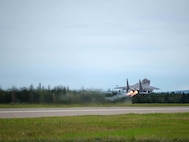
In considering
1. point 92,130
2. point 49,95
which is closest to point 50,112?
point 49,95

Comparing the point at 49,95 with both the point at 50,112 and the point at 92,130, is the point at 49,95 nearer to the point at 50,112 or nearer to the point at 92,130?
the point at 50,112

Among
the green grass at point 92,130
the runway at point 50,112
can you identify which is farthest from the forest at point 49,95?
the green grass at point 92,130

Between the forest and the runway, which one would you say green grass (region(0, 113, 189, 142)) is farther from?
the forest

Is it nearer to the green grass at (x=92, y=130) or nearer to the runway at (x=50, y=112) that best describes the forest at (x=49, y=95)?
the runway at (x=50, y=112)

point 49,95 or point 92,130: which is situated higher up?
point 49,95

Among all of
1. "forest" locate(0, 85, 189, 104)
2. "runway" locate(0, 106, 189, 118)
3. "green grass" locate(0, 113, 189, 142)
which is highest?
"forest" locate(0, 85, 189, 104)

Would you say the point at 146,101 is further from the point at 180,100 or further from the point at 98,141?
the point at 98,141

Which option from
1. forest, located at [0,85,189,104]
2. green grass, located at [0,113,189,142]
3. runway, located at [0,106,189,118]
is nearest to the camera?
green grass, located at [0,113,189,142]

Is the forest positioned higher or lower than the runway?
higher

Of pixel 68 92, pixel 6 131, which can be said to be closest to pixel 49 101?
pixel 68 92

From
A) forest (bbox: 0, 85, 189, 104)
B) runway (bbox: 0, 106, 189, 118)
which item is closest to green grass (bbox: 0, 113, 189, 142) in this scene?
runway (bbox: 0, 106, 189, 118)

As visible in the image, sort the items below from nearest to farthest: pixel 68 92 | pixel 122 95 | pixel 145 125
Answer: pixel 145 125 < pixel 68 92 < pixel 122 95

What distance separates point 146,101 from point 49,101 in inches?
955

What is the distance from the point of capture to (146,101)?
58.1m
